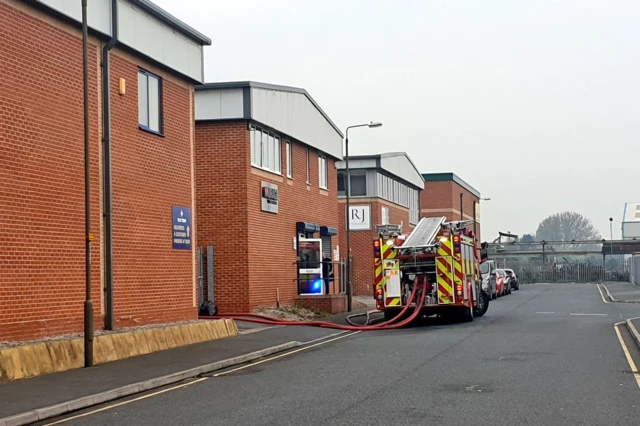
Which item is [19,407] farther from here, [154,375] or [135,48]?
[135,48]

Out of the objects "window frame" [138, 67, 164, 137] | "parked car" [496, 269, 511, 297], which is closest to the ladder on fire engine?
"window frame" [138, 67, 164, 137]

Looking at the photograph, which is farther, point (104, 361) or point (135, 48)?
point (135, 48)

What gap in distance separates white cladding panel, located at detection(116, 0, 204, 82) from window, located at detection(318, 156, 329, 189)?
13414 millimetres

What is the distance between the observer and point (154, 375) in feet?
45.9

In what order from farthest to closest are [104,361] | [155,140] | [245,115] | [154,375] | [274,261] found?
[274,261] → [245,115] → [155,140] → [104,361] → [154,375]

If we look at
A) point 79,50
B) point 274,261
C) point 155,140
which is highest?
point 79,50

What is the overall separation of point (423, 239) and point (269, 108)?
6989 mm

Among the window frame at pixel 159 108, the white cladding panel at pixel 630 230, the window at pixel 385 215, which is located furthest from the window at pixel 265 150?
the white cladding panel at pixel 630 230

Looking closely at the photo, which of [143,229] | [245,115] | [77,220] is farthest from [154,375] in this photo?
[245,115]

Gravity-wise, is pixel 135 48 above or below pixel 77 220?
above

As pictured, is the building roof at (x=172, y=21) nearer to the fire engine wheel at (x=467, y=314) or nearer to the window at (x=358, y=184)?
the fire engine wheel at (x=467, y=314)

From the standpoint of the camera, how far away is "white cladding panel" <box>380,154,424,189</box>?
Result: 49.8 metres

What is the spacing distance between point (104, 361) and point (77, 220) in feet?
9.74

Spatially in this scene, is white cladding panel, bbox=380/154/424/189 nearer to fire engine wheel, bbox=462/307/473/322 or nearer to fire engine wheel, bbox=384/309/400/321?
fire engine wheel, bbox=462/307/473/322
